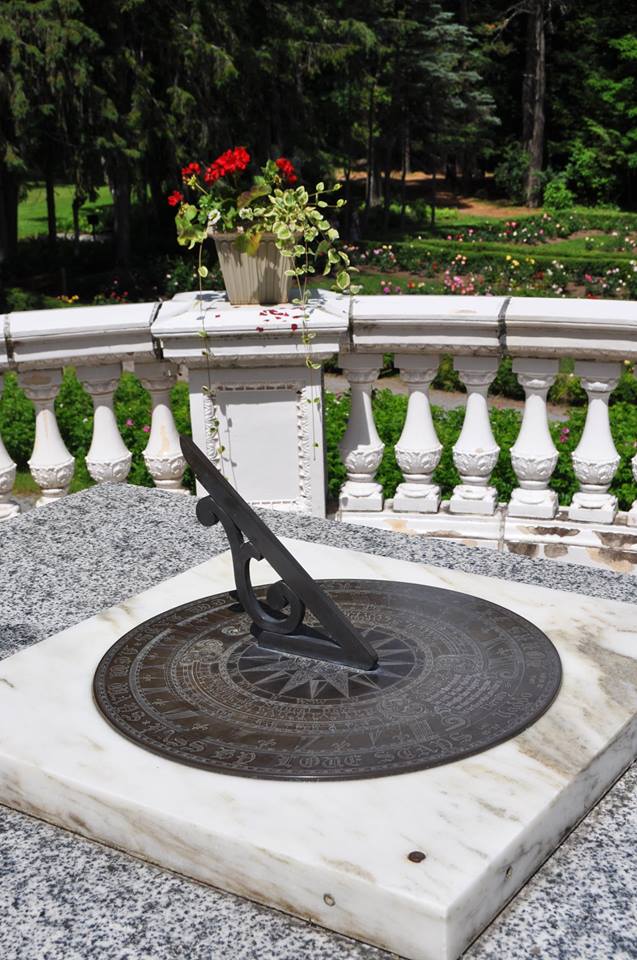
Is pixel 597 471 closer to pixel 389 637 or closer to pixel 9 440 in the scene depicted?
pixel 389 637

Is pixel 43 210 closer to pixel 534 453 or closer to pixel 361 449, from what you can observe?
pixel 361 449

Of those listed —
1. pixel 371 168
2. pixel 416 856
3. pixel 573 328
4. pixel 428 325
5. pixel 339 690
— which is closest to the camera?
pixel 416 856

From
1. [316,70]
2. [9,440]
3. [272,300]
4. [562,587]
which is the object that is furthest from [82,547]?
[316,70]

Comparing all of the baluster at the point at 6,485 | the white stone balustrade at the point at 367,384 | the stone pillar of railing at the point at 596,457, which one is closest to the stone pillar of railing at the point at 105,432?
the white stone balustrade at the point at 367,384

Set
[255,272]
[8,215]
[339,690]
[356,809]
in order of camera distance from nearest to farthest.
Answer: [356,809], [339,690], [255,272], [8,215]

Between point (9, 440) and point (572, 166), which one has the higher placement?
point (572, 166)

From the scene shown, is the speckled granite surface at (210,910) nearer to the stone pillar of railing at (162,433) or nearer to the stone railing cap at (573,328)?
the stone railing cap at (573,328)

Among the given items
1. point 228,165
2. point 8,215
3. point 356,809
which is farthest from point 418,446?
point 8,215

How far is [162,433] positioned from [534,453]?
1.66 meters

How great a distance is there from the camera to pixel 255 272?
14.8 feet

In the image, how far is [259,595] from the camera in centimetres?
326

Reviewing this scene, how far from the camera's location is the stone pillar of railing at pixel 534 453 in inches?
177

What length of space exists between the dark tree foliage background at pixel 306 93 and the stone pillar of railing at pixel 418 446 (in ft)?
55.7

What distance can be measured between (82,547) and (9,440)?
12.1 feet
